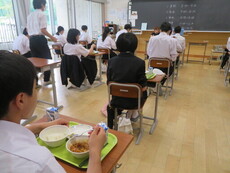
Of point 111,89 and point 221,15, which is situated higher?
point 221,15

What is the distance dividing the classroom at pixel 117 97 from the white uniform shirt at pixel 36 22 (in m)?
0.02

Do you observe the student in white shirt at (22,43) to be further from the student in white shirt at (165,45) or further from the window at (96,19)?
the window at (96,19)

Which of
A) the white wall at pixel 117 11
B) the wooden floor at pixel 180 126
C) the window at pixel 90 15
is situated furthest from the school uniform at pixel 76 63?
the white wall at pixel 117 11

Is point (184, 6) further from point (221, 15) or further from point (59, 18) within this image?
point (59, 18)

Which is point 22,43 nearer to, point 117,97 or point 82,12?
point 117,97

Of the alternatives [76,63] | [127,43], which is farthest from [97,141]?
[76,63]

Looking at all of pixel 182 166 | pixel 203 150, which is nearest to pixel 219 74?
pixel 203 150

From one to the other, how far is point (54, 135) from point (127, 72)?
3.53ft

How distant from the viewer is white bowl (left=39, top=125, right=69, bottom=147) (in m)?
0.84

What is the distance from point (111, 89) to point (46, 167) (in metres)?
1.38

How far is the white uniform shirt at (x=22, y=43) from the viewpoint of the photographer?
3.71 metres

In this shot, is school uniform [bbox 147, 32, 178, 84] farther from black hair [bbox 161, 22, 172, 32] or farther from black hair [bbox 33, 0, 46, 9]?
black hair [bbox 33, 0, 46, 9]

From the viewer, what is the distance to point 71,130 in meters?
0.96

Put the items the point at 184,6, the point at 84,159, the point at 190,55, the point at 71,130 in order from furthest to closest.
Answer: the point at 190,55 < the point at 184,6 < the point at 71,130 < the point at 84,159
